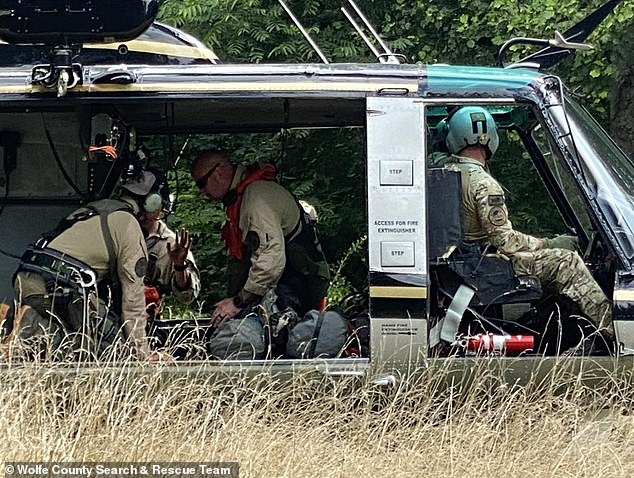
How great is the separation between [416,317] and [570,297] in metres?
0.92

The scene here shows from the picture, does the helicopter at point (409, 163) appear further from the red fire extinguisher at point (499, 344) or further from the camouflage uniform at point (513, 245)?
the camouflage uniform at point (513, 245)

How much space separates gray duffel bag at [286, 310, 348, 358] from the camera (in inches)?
226

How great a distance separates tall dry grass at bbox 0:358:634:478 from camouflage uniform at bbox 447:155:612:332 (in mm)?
595

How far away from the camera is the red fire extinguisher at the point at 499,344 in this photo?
562 centimetres

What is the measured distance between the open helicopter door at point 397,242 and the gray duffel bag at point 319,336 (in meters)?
0.37

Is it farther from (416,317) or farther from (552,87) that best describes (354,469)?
(552,87)

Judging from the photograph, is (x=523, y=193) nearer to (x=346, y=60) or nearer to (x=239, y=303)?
(x=346, y=60)

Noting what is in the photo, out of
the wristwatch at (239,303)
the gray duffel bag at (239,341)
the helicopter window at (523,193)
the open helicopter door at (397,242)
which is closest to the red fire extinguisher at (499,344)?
the open helicopter door at (397,242)

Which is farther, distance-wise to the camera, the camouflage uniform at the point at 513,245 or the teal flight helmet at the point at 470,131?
the teal flight helmet at the point at 470,131

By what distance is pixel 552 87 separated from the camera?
5.53 meters

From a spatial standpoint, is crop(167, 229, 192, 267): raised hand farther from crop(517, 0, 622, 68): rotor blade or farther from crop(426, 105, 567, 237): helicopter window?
crop(426, 105, 567, 237): helicopter window

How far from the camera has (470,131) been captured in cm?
613

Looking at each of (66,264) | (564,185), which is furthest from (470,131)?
(66,264)

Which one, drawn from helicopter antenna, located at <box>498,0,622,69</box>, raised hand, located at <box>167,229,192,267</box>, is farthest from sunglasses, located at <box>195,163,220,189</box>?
helicopter antenna, located at <box>498,0,622,69</box>
